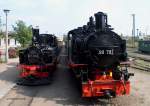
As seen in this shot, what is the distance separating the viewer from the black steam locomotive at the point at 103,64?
11680 mm

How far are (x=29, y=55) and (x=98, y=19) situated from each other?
5.69m

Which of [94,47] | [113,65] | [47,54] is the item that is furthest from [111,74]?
[47,54]

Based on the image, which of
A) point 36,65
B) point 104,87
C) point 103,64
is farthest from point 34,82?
point 104,87

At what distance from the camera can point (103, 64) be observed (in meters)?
12.0

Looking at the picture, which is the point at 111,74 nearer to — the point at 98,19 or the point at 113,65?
the point at 113,65

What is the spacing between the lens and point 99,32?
12102 mm

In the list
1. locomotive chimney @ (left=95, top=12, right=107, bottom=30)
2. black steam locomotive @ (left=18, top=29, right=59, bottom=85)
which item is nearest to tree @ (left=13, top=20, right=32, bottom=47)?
black steam locomotive @ (left=18, top=29, right=59, bottom=85)

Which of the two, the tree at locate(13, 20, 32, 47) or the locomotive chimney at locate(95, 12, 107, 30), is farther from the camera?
the tree at locate(13, 20, 32, 47)

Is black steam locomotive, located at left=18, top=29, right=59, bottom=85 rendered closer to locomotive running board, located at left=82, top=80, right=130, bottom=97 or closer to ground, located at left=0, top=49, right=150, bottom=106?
ground, located at left=0, top=49, right=150, bottom=106

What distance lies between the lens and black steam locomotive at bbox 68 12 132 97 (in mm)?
11680

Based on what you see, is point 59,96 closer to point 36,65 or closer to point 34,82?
point 34,82

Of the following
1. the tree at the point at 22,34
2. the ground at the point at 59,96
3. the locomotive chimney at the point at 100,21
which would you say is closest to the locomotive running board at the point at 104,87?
the ground at the point at 59,96

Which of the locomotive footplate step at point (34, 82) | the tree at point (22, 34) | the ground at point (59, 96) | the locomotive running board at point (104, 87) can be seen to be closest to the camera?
the locomotive running board at point (104, 87)

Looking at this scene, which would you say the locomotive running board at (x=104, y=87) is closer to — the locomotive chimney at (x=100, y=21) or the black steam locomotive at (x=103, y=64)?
the black steam locomotive at (x=103, y=64)
